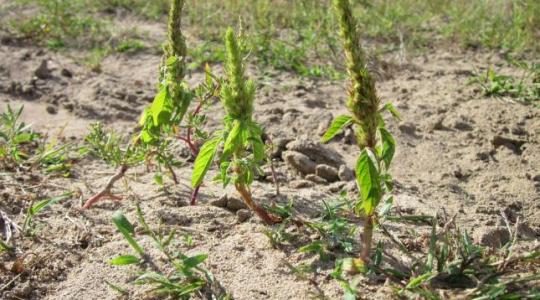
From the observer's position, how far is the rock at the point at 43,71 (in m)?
4.71

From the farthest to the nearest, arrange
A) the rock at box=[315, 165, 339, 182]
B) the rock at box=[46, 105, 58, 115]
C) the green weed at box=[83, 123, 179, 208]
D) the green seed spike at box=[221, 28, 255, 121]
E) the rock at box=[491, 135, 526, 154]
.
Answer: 1. the rock at box=[46, 105, 58, 115]
2. the rock at box=[491, 135, 526, 154]
3. the rock at box=[315, 165, 339, 182]
4. the green weed at box=[83, 123, 179, 208]
5. the green seed spike at box=[221, 28, 255, 121]

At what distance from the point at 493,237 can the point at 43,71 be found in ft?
12.4

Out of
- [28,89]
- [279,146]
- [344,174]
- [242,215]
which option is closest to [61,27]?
[28,89]

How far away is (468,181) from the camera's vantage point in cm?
322

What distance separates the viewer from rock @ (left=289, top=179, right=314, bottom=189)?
2.96 metres

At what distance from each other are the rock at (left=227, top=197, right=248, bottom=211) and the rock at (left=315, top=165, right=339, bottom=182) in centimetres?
65

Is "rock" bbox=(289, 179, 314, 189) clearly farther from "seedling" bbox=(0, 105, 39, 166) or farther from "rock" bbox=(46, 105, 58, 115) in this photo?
"rock" bbox=(46, 105, 58, 115)

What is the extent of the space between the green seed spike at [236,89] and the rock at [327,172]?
1.03 meters

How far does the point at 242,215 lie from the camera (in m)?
2.50

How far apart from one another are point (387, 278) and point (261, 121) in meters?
2.04

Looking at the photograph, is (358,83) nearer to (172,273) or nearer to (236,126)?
(236,126)

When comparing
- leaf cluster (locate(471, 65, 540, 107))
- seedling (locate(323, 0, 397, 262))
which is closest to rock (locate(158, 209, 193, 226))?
seedling (locate(323, 0, 397, 262))

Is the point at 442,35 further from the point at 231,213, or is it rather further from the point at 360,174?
the point at 360,174

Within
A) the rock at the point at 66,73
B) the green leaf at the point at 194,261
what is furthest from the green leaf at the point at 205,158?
the rock at the point at 66,73
